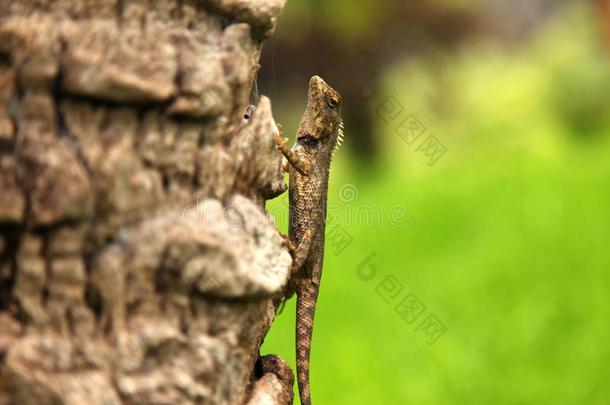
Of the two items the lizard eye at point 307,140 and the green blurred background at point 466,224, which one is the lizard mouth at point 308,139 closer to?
the lizard eye at point 307,140

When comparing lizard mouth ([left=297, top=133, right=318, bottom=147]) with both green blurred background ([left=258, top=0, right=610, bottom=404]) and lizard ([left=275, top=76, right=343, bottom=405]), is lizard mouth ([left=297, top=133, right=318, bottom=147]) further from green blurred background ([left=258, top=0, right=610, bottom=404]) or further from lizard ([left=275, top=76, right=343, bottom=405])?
green blurred background ([left=258, top=0, right=610, bottom=404])

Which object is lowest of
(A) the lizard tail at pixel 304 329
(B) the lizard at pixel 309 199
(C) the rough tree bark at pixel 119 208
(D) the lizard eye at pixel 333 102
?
(A) the lizard tail at pixel 304 329

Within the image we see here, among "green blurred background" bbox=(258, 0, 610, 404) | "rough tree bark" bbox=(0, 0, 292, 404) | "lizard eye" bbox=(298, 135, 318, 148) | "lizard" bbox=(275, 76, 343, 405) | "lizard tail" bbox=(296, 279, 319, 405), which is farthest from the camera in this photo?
"green blurred background" bbox=(258, 0, 610, 404)

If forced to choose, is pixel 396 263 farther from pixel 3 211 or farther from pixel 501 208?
pixel 3 211

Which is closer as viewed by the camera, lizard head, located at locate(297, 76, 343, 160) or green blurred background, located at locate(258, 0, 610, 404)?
lizard head, located at locate(297, 76, 343, 160)

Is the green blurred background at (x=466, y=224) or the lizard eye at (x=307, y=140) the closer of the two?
the lizard eye at (x=307, y=140)

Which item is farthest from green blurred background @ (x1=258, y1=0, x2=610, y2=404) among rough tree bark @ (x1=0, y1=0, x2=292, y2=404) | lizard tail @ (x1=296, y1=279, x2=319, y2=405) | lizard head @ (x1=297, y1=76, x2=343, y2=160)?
lizard tail @ (x1=296, y1=279, x2=319, y2=405)

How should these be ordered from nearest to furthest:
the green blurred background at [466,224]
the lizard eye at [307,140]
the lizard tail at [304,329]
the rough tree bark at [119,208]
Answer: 1. the rough tree bark at [119,208]
2. the lizard tail at [304,329]
3. the lizard eye at [307,140]
4. the green blurred background at [466,224]

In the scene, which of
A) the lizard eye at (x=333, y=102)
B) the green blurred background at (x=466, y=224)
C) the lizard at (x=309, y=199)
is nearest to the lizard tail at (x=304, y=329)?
the lizard at (x=309, y=199)

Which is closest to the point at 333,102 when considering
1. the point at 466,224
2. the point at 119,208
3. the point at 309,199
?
the point at 309,199
